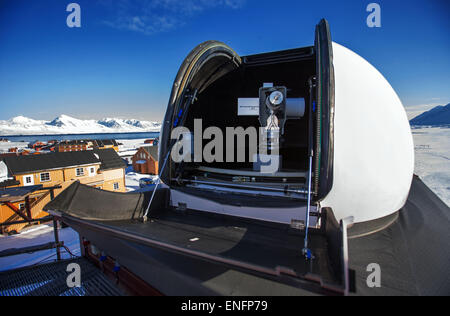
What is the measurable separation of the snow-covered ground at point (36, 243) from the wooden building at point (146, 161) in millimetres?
16401

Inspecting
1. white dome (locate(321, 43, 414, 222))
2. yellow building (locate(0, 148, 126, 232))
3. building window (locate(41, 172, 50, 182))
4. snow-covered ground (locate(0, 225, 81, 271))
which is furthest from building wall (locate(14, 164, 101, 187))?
white dome (locate(321, 43, 414, 222))

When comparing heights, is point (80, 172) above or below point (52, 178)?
above

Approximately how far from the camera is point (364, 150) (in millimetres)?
2602

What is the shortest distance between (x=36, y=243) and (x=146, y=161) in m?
20.0

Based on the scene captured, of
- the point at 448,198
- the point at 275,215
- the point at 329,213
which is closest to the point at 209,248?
the point at 275,215

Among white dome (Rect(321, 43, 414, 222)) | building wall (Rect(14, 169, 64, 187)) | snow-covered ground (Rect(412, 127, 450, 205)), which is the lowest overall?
building wall (Rect(14, 169, 64, 187))

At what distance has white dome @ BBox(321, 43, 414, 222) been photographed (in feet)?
8.36

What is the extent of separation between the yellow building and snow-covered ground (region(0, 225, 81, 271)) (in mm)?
4116

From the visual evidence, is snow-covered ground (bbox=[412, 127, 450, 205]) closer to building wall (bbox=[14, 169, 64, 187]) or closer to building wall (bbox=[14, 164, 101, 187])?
building wall (bbox=[14, 164, 101, 187])

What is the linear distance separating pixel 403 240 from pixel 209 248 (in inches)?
99.0

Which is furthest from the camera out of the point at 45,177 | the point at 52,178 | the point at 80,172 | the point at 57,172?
the point at 80,172

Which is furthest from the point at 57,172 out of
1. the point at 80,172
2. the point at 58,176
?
the point at 80,172

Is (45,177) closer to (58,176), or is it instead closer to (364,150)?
(58,176)
